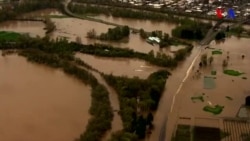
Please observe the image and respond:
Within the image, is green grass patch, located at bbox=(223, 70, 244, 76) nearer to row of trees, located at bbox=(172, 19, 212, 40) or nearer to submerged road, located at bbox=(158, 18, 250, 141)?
submerged road, located at bbox=(158, 18, 250, 141)

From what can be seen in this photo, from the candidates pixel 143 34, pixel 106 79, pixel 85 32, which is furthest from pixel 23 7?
pixel 106 79

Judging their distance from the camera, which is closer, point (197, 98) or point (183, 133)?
point (183, 133)

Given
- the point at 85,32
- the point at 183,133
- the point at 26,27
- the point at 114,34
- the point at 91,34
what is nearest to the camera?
the point at 183,133

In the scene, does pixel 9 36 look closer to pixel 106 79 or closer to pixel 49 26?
pixel 49 26

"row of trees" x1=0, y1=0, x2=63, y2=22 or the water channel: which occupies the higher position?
"row of trees" x1=0, y1=0, x2=63, y2=22

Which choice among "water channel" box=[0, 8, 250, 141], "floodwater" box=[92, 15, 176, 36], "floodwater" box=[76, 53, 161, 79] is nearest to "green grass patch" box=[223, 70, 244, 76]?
"water channel" box=[0, 8, 250, 141]

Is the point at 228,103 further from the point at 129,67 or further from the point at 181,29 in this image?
the point at 181,29

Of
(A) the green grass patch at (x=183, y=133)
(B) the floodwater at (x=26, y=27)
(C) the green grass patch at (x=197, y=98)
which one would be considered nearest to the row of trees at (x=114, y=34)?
(B) the floodwater at (x=26, y=27)
